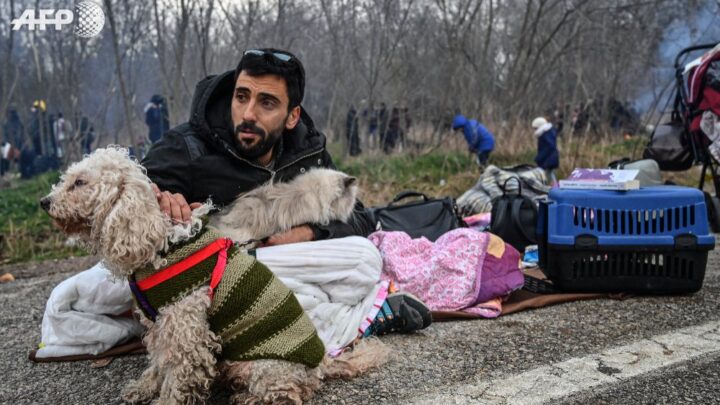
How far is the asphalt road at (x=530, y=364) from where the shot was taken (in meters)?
2.30

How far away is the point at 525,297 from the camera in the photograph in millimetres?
3584

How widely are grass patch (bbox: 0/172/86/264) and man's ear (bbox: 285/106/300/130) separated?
2.97 metres

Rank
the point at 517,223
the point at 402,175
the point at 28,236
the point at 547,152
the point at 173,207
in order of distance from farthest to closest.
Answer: the point at 547,152, the point at 402,175, the point at 28,236, the point at 517,223, the point at 173,207

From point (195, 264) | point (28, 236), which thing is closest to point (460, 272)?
point (195, 264)

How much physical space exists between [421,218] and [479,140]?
531 cm

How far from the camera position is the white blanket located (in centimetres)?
275

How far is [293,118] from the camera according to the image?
123 inches

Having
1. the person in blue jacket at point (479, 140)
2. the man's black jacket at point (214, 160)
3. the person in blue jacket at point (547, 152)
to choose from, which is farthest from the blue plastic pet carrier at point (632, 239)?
the person in blue jacket at point (479, 140)

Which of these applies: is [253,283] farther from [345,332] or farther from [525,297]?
[525,297]

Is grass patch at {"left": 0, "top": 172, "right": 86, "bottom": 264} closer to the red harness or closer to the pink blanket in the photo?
the pink blanket

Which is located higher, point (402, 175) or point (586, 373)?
point (402, 175)

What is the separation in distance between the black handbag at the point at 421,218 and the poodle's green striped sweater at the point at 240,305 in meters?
2.19

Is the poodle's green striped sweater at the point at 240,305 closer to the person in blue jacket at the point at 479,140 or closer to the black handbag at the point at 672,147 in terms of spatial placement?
the black handbag at the point at 672,147

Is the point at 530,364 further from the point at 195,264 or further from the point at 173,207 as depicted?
the point at 173,207
